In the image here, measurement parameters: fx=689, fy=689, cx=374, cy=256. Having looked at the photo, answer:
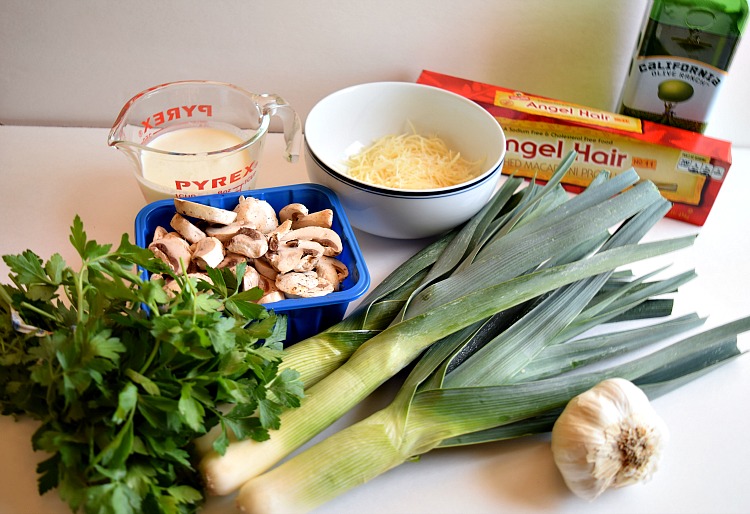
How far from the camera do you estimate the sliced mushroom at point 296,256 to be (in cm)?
105

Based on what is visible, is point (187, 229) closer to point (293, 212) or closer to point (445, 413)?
point (293, 212)

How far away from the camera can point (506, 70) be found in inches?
60.2

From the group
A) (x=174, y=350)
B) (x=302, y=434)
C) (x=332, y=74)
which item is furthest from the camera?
(x=332, y=74)

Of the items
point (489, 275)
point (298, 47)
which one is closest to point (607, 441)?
point (489, 275)

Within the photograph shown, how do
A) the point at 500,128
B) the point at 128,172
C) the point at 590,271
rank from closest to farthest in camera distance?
the point at 590,271 < the point at 500,128 < the point at 128,172

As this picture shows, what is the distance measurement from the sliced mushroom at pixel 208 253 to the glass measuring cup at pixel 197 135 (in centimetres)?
16

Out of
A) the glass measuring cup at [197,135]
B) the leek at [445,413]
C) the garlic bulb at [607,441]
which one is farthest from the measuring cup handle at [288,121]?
the garlic bulb at [607,441]

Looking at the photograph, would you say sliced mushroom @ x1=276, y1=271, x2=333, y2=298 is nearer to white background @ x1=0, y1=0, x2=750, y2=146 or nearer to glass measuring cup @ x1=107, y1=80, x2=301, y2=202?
glass measuring cup @ x1=107, y1=80, x2=301, y2=202

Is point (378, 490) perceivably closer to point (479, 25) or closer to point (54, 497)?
point (54, 497)

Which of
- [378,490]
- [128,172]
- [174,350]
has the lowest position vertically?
[378,490]

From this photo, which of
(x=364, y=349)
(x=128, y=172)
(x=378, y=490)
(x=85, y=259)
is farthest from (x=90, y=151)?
(x=378, y=490)

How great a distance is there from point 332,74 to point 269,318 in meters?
0.77

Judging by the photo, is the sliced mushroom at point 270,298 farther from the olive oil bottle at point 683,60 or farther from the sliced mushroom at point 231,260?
the olive oil bottle at point 683,60

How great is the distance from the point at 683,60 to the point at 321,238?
2.58ft
